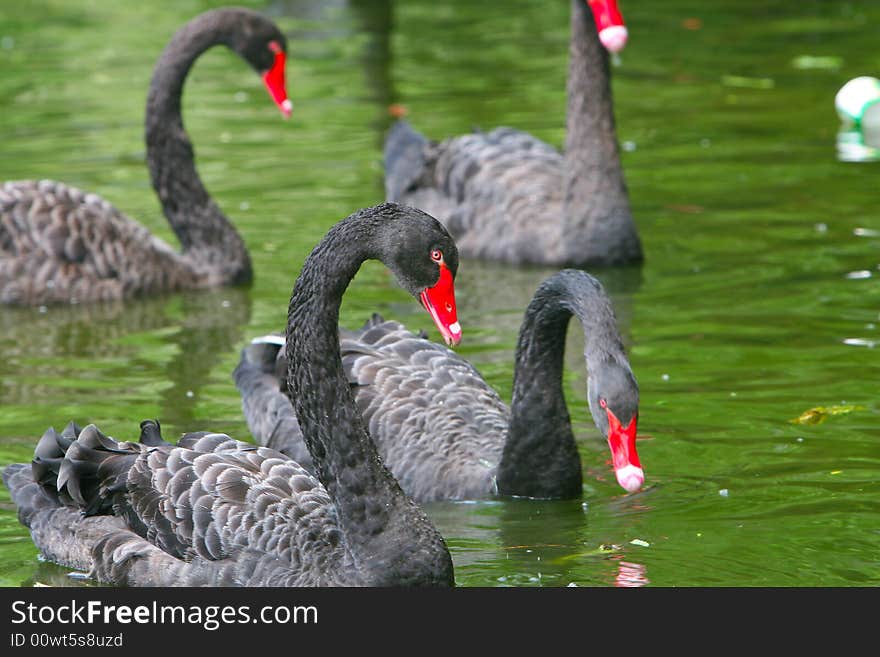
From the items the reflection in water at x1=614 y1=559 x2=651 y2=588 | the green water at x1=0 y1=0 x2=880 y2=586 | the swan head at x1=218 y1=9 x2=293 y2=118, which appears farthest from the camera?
the swan head at x1=218 y1=9 x2=293 y2=118

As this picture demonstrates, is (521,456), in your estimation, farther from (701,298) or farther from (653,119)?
(653,119)

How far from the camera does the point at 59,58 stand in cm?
1409

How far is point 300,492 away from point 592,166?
3963 mm

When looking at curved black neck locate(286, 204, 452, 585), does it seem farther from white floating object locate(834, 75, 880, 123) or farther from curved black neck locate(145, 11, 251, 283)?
white floating object locate(834, 75, 880, 123)

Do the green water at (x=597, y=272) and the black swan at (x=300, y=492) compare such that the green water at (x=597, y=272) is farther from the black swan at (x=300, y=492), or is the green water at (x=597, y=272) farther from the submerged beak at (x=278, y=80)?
the submerged beak at (x=278, y=80)

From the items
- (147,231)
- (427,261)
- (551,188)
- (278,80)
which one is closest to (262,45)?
(278,80)

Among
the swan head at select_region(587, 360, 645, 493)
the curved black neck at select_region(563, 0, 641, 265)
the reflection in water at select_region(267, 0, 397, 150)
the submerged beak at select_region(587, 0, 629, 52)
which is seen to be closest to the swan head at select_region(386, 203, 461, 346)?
the swan head at select_region(587, 360, 645, 493)

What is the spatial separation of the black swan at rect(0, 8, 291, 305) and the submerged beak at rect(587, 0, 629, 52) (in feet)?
5.63

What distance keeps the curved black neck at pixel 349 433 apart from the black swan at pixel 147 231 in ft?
12.1

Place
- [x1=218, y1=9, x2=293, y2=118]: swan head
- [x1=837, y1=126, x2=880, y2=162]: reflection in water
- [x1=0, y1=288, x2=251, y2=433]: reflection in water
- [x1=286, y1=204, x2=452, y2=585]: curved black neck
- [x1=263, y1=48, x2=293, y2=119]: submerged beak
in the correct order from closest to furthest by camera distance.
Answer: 1. [x1=286, y1=204, x2=452, y2=585]: curved black neck
2. [x1=0, y1=288, x2=251, y2=433]: reflection in water
3. [x1=218, y1=9, x2=293, y2=118]: swan head
4. [x1=263, y1=48, x2=293, y2=119]: submerged beak
5. [x1=837, y1=126, x2=880, y2=162]: reflection in water

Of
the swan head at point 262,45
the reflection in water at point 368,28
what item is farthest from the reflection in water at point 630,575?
the reflection in water at point 368,28

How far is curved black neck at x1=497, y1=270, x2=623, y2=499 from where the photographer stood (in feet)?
19.2

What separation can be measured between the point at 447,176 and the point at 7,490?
13.3 ft

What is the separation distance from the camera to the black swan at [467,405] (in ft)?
18.7
